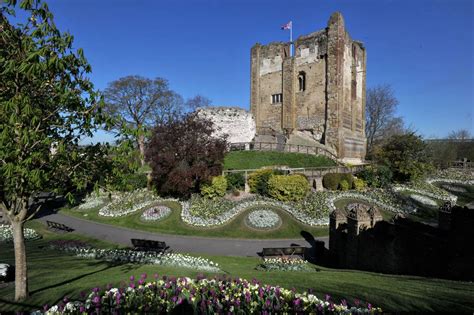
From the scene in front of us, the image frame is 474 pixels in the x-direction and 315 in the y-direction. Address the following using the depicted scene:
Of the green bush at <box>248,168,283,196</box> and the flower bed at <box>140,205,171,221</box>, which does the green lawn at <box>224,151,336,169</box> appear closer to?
the green bush at <box>248,168,283,196</box>

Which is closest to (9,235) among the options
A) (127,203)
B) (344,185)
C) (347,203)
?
(127,203)

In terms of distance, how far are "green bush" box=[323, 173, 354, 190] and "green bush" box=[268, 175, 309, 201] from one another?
3452 millimetres

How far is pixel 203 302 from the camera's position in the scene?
15.7 feet

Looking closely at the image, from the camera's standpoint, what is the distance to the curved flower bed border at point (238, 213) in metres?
18.3

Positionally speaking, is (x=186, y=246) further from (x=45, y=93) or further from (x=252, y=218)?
(x=45, y=93)

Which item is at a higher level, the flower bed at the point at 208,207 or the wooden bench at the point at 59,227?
the flower bed at the point at 208,207

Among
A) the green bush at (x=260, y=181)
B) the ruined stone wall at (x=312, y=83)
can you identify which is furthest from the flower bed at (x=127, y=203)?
the ruined stone wall at (x=312, y=83)

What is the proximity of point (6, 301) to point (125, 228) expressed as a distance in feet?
42.0

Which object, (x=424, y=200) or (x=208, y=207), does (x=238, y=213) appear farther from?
(x=424, y=200)

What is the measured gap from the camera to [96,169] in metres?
6.54

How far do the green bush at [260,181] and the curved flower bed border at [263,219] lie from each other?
104 inches

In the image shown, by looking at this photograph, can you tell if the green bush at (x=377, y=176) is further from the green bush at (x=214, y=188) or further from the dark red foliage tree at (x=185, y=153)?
the dark red foliage tree at (x=185, y=153)

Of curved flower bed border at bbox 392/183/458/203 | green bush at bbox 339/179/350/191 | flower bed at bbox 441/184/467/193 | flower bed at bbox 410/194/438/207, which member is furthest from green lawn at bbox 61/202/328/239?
flower bed at bbox 441/184/467/193

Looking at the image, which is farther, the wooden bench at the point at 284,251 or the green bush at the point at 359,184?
the green bush at the point at 359,184
